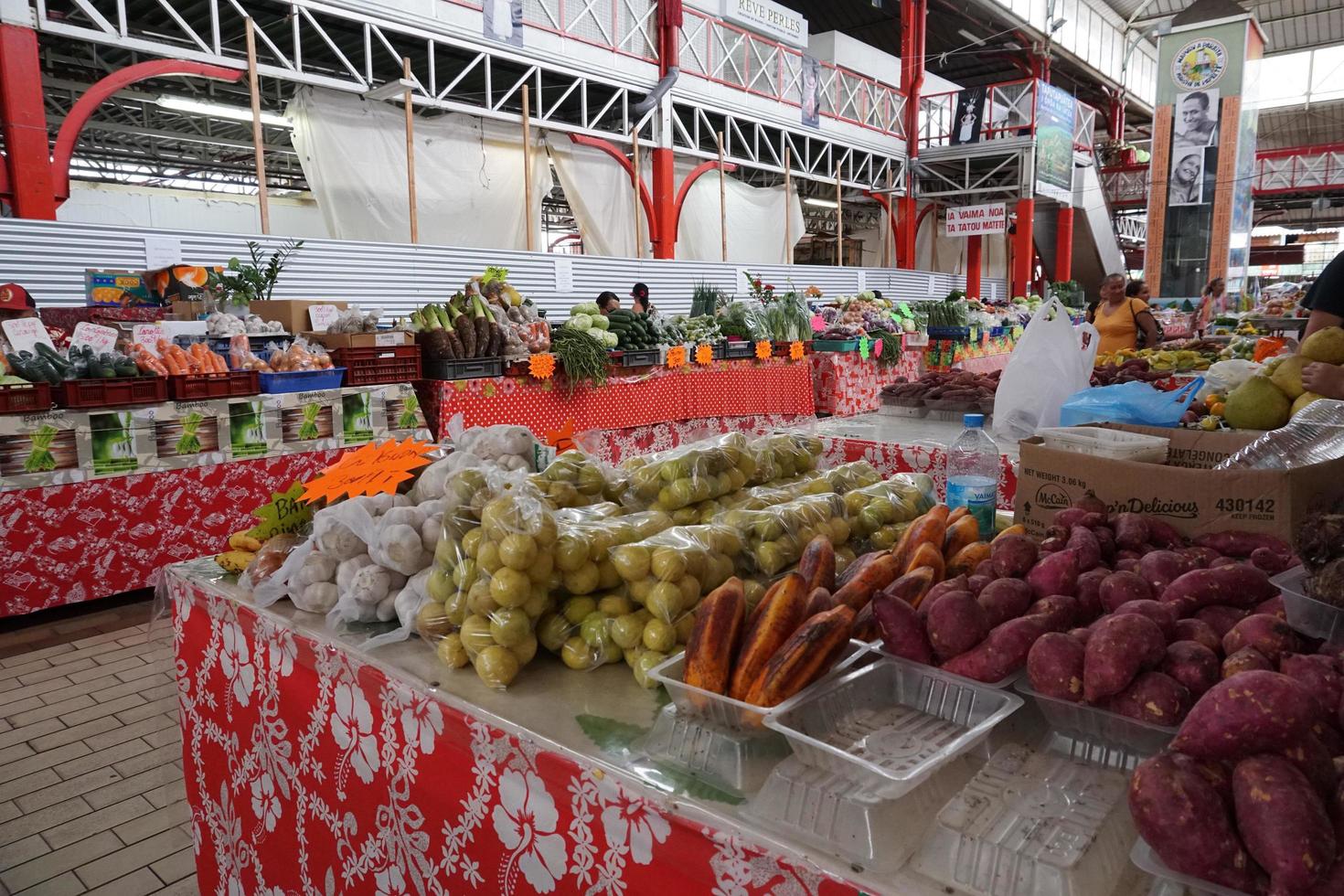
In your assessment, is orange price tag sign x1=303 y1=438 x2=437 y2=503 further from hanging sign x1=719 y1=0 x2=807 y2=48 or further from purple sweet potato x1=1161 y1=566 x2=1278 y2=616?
hanging sign x1=719 y1=0 x2=807 y2=48

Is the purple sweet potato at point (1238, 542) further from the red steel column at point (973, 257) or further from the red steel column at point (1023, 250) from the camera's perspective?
the red steel column at point (973, 257)

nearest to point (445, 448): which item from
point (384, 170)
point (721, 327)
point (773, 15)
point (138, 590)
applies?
point (138, 590)

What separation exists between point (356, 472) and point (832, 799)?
4.56 feet

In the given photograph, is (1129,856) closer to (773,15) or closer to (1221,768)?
(1221,768)

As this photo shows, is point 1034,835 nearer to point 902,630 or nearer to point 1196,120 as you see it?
point 902,630

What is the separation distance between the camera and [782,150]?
1257 cm

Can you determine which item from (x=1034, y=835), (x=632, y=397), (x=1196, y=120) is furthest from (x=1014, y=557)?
(x=1196, y=120)

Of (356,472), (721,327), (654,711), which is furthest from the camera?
(721,327)

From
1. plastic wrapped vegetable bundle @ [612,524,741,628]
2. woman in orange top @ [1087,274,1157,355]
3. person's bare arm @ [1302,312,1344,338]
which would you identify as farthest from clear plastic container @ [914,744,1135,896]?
woman in orange top @ [1087,274,1157,355]

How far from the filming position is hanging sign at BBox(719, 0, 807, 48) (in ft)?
37.1

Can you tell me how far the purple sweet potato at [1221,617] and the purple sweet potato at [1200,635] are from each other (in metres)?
0.02

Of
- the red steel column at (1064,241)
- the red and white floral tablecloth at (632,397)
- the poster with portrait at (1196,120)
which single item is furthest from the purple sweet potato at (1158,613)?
the red steel column at (1064,241)

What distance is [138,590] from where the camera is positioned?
14.2 feet

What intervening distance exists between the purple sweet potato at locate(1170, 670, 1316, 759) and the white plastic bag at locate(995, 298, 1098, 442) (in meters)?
2.50
